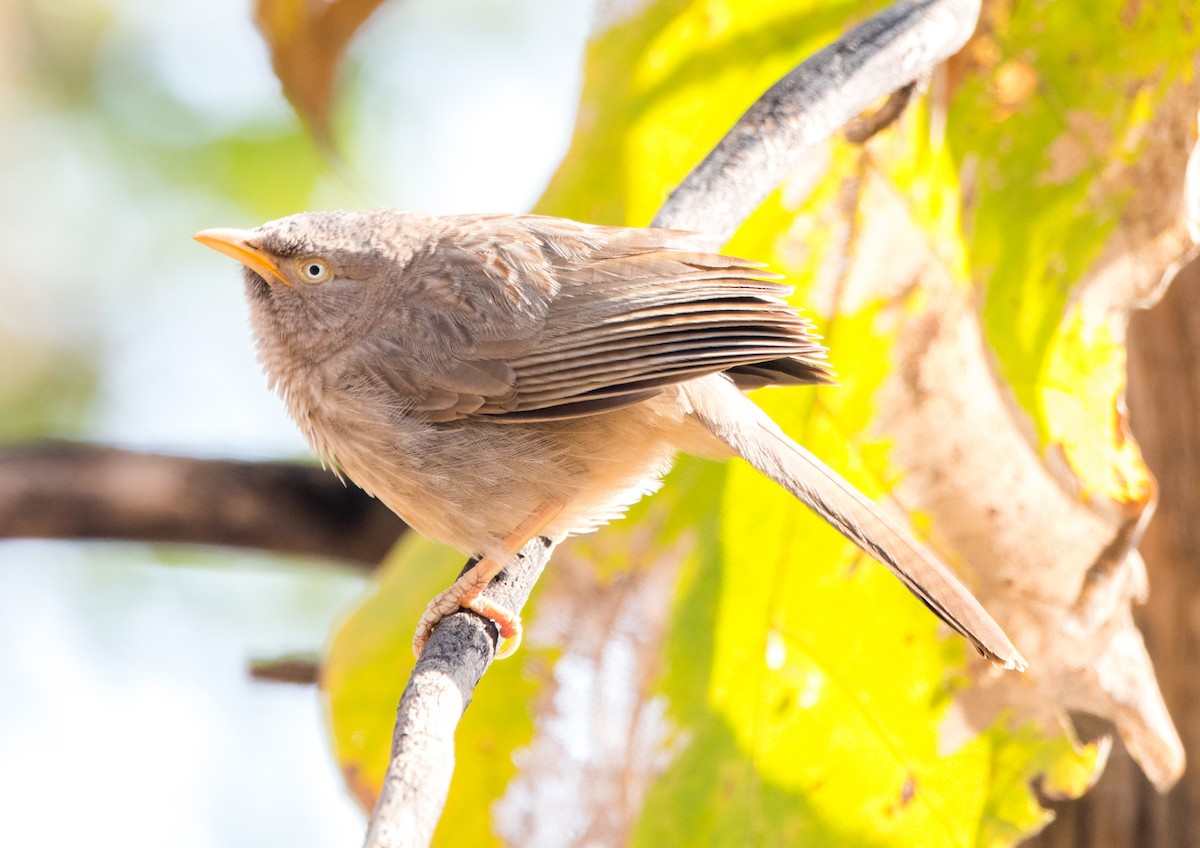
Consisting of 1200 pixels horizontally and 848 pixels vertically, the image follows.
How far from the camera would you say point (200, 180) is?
7.52 metres

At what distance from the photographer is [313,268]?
3.15 m

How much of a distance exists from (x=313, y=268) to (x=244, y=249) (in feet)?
0.59

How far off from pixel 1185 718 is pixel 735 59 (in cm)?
235

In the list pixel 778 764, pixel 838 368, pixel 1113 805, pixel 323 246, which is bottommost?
pixel 1113 805

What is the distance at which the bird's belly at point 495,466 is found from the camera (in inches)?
113

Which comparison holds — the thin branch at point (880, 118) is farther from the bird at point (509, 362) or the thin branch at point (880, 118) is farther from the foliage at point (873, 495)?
the bird at point (509, 362)

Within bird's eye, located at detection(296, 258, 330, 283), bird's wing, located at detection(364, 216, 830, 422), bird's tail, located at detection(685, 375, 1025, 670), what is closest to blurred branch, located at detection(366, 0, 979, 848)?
bird's wing, located at detection(364, 216, 830, 422)

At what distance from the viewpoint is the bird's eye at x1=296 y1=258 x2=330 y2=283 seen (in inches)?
123

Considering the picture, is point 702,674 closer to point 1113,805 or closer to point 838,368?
point 838,368

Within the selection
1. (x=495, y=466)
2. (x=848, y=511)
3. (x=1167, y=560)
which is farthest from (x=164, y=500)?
(x=1167, y=560)

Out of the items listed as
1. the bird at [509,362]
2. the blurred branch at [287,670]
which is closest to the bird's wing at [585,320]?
the bird at [509,362]

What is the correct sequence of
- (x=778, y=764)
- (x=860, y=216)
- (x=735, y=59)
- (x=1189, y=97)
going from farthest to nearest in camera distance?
1. (x=735, y=59)
2. (x=860, y=216)
3. (x=1189, y=97)
4. (x=778, y=764)

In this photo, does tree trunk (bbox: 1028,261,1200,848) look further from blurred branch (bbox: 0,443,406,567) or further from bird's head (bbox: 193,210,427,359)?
blurred branch (bbox: 0,443,406,567)

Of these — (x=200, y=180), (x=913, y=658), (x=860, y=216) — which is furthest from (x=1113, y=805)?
(x=200, y=180)
